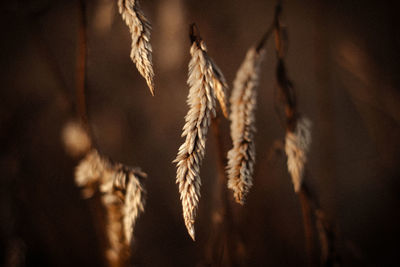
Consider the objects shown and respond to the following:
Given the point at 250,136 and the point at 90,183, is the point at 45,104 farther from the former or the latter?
the point at 250,136

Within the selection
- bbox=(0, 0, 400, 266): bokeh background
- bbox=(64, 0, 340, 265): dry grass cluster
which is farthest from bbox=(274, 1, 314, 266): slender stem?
bbox=(0, 0, 400, 266): bokeh background

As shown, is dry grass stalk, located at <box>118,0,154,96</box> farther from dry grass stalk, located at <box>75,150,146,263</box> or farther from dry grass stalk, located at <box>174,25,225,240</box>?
dry grass stalk, located at <box>75,150,146,263</box>

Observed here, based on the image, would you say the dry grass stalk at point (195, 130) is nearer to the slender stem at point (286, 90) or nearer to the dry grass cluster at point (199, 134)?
the dry grass cluster at point (199, 134)

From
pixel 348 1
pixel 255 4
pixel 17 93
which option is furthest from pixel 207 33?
pixel 17 93

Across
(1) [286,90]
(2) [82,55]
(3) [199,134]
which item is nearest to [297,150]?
(1) [286,90]

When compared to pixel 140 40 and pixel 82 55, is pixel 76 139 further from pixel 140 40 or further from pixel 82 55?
pixel 140 40

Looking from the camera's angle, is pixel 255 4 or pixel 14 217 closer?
pixel 14 217
